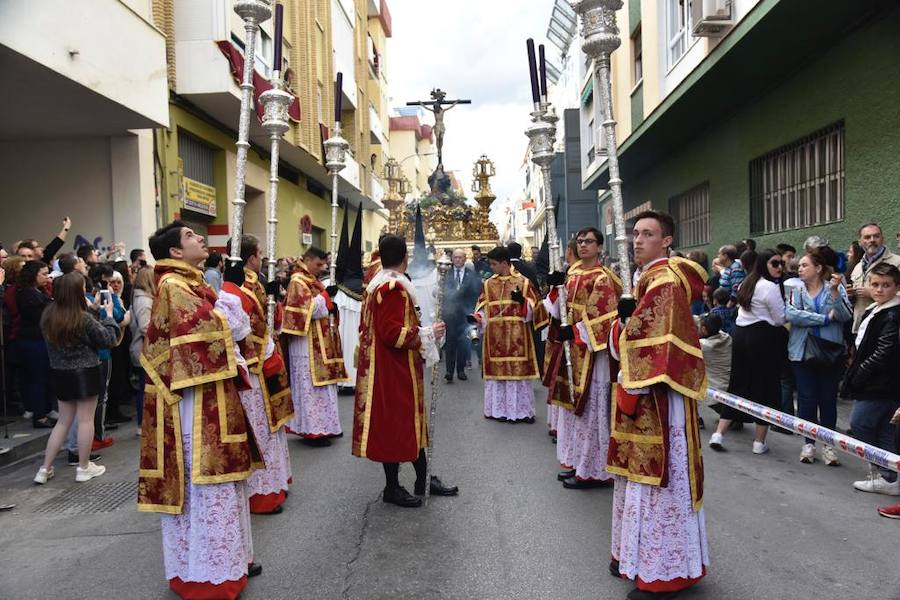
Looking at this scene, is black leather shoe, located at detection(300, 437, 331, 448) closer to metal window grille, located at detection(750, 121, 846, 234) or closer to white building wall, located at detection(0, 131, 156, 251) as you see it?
white building wall, located at detection(0, 131, 156, 251)

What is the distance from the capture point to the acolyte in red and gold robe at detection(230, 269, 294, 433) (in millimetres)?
5027

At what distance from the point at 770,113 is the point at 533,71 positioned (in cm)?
782

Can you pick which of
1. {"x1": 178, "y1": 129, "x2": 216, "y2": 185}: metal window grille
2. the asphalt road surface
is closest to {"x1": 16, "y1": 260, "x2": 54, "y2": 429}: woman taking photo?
the asphalt road surface

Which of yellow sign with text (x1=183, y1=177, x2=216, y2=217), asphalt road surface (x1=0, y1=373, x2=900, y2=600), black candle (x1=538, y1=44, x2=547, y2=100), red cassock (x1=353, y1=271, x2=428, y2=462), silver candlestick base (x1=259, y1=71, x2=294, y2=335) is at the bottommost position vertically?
asphalt road surface (x1=0, y1=373, x2=900, y2=600)

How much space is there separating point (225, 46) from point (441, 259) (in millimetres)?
10494

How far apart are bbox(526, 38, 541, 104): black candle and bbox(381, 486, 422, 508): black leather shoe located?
318cm

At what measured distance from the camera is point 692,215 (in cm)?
1619

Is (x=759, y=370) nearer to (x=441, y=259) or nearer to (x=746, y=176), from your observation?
(x=441, y=259)

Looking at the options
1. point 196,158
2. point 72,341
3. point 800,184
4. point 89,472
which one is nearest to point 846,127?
point 800,184

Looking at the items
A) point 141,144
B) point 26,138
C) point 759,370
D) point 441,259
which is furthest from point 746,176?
point 26,138

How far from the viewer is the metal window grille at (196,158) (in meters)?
14.8

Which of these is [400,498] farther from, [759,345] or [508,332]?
[759,345]

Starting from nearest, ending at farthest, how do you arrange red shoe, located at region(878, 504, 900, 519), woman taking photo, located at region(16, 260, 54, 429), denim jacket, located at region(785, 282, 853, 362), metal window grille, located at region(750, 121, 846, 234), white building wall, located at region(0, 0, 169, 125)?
1. red shoe, located at region(878, 504, 900, 519)
2. denim jacket, located at region(785, 282, 853, 362)
3. woman taking photo, located at region(16, 260, 54, 429)
4. white building wall, located at region(0, 0, 169, 125)
5. metal window grille, located at region(750, 121, 846, 234)

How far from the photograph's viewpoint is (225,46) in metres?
13.6
